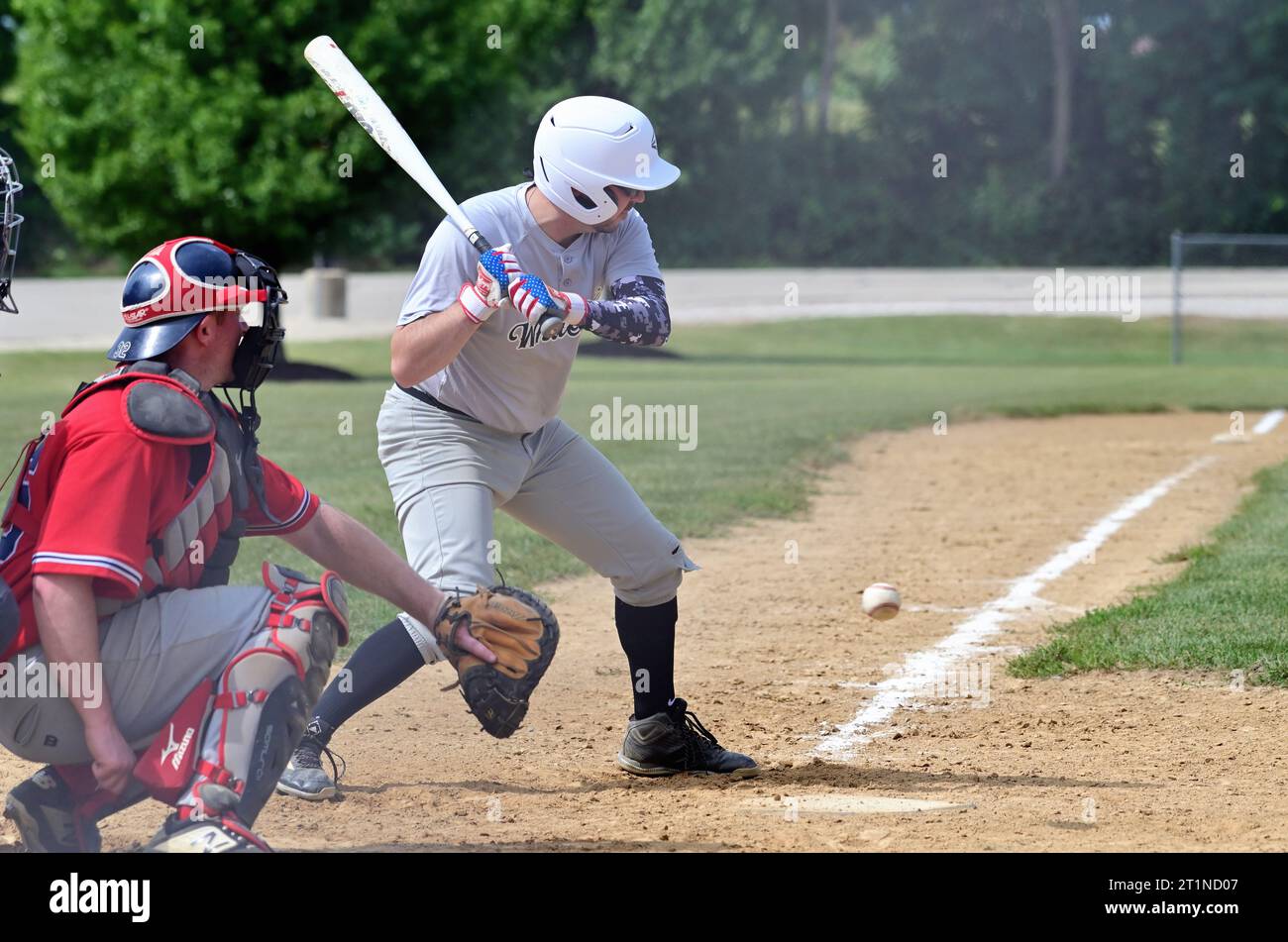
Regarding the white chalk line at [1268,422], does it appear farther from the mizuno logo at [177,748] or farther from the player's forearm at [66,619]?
the player's forearm at [66,619]

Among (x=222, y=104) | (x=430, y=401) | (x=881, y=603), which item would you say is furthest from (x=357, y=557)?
(x=222, y=104)

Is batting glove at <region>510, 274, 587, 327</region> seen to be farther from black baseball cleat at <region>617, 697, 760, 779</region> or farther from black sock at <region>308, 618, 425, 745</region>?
black baseball cleat at <region>617, 697, 760, 779</region>

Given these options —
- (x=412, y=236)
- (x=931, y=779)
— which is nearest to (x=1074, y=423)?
(x=931, y=779)

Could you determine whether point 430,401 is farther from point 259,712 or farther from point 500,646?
point 259,712

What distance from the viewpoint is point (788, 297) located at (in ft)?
125

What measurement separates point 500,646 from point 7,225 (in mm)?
1668

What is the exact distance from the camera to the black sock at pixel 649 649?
544cm

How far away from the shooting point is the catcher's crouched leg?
145 inches

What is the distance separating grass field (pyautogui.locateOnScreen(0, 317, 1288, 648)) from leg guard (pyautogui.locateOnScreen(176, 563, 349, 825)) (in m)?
3.48

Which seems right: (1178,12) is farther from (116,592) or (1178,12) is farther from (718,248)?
(116,592)

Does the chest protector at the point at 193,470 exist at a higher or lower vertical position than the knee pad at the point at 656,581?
higher

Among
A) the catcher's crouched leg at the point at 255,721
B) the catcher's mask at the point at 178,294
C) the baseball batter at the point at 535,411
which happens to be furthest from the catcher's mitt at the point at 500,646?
the catcher's mask at the point at 178,294

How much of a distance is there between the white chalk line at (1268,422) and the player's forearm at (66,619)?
49.0 feet

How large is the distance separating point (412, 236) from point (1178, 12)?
23338 millimetres
